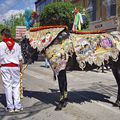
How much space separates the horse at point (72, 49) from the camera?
26.6ft

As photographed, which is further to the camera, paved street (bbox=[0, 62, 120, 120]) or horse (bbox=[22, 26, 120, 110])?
horse (bbox=[22, 26, 120, 110])

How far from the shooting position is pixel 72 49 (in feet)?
26.6

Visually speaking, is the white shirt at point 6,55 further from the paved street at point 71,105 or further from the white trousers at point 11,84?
the paved street at point 71,105

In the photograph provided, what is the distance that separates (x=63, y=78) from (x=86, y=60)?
26.3 inches

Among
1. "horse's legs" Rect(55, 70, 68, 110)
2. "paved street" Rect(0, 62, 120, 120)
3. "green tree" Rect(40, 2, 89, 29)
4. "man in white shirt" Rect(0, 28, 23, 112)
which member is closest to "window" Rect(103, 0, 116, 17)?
"green tree" Rect(40, 2, 89, 29)

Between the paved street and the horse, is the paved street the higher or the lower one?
the lower one

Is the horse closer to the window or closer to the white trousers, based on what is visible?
the white trousers

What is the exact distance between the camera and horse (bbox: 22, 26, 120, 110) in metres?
8.11

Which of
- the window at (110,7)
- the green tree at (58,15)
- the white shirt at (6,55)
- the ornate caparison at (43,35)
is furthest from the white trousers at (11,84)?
the green tree at (58,15)

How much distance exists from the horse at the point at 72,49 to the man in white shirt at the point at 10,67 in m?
0.54

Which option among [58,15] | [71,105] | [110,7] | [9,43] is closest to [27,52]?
[9,43]

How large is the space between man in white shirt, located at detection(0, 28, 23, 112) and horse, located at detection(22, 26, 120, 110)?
21.3 inches

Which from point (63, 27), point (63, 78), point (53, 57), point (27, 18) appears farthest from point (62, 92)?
point (27, 18)

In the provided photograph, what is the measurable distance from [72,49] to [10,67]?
140cm
